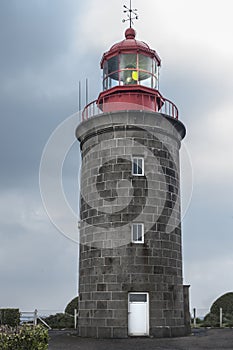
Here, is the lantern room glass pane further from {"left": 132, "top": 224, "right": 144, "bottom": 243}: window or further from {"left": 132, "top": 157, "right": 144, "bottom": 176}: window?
{"left": 132, "top": 224, "right": 144, "bottom": 243}: window

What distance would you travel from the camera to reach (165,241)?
1836 centimetres

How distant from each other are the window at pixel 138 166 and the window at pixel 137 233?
1.97m

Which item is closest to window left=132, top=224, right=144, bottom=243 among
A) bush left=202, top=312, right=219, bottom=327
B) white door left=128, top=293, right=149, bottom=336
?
white door left=128, top=293, right=149, bottom=336

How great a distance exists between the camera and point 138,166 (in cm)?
1870

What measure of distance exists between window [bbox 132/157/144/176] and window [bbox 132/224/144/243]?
1.97m

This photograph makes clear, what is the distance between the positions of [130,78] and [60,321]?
1221cm

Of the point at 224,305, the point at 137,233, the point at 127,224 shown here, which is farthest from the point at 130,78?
the point at 224,305

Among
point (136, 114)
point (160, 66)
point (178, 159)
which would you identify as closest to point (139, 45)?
A: point (160, 66)

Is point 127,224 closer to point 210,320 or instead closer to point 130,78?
point 130,78

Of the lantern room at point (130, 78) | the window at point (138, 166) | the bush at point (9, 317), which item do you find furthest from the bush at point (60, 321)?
the lantern room at point (130, 78)

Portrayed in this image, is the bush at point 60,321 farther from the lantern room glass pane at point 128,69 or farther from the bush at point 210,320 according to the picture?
the lantern room glass pane at point 128,69

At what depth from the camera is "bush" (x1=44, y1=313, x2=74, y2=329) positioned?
23406 millimetres

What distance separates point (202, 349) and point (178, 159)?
8368mm

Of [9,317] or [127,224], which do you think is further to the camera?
[9,317]
